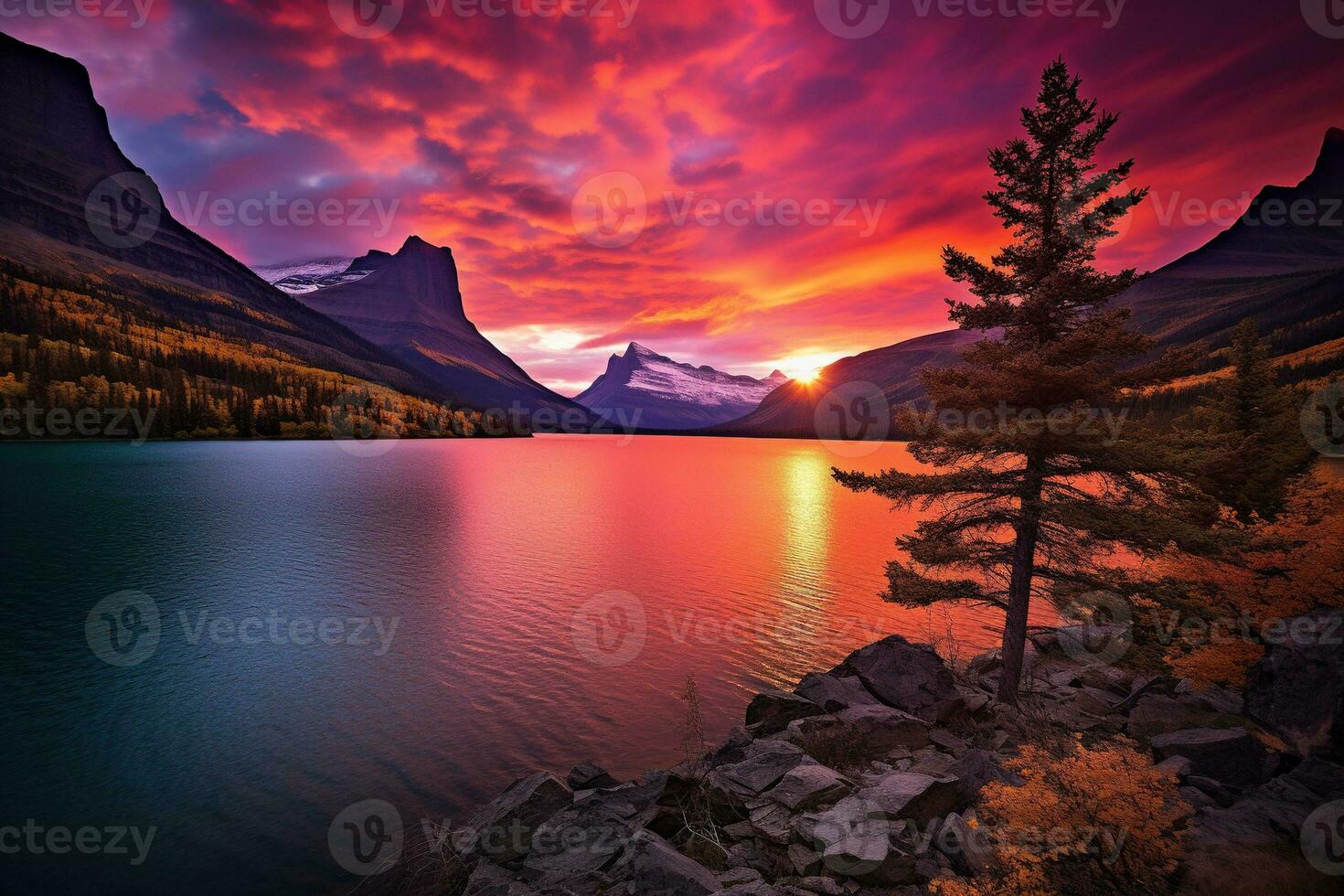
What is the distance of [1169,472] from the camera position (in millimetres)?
14812

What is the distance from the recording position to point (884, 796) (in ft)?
36.3

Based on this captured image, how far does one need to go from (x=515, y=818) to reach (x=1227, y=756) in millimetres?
16282

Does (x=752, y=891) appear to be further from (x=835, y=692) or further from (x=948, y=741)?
(x=835, y=692)

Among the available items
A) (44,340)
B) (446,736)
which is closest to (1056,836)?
(446,736)

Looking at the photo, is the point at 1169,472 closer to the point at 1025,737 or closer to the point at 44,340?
the point at 1025,737

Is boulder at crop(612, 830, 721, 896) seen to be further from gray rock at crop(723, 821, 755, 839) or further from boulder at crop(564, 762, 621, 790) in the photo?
boulder at crop(564, 762, 621, 790)

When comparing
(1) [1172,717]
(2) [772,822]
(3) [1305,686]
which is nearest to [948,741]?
(1) [1172,717]

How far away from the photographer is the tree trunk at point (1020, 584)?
54.9ft

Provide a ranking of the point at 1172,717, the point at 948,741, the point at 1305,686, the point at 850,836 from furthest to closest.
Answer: the point at 948,741, the point at 1172,717, the point at 1305,686, the point at 850,836

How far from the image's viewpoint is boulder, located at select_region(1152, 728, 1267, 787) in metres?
→ 11.4

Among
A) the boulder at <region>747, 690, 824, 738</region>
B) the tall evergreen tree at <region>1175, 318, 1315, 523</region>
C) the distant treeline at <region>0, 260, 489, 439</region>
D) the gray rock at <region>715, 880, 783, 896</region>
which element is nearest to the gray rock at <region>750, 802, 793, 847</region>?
the gray rock at <region>715, 880, 783, 896</region>

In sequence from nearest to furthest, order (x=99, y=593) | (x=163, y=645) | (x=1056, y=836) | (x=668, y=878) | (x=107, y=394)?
(x=1056, y=836)
(x=668, y=878)
(x=163, y=645)
(x=99, y=593)
(x=107, y=394)

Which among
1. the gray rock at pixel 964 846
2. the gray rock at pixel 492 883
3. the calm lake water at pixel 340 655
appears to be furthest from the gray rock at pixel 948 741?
the gray rock at pixel 492 883

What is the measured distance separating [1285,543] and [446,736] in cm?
2693
